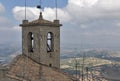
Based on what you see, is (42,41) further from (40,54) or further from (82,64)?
(82,64)

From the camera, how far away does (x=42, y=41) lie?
105 ft

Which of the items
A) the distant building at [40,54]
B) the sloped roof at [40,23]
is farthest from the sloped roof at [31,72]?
the sloped roof at [40,23]

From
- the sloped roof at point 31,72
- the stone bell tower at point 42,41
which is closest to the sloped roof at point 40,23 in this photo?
the stone bell tower at point 42,41

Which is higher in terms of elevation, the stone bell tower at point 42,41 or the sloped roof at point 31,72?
the stone bell tower at point 42,41

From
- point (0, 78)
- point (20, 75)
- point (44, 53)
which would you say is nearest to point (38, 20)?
point (44, 53)

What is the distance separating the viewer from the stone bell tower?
32.0 meters

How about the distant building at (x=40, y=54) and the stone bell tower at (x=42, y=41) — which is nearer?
the distant building at (x=40, y=54)

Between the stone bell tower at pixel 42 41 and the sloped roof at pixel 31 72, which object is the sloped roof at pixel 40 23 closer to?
the stone bell tower at pixel 42 41

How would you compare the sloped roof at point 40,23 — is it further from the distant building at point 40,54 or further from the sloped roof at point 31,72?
the sloped roof at point 31,72

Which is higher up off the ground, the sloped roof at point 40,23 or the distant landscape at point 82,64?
the sloped roof at point 40,23

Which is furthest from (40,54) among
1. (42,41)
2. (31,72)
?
(31,72)

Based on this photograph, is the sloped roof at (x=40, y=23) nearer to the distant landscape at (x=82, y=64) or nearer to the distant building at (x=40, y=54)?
the distant building at (x=40, y=54)

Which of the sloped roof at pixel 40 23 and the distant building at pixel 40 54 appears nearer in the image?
the distant building at pixel 40 54

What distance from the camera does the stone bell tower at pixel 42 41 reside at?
105ft
